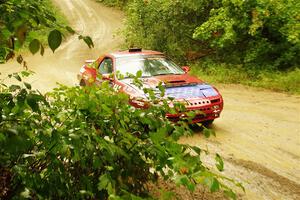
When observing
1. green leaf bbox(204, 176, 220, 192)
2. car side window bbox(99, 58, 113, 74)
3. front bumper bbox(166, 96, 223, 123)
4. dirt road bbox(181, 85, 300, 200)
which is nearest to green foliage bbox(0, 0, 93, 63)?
green leaf bbox(204, 176, 220, 192)

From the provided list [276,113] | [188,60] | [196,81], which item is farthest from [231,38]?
[196,81]

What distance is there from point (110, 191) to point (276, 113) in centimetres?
840

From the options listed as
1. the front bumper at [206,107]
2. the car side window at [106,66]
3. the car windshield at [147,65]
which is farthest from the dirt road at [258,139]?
the car side window at [106,66]

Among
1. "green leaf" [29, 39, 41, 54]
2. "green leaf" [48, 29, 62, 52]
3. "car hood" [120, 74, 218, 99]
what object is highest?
"green leaf" [48, 29, 62, 52]

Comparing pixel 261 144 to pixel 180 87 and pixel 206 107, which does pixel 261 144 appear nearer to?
pixel 206 107

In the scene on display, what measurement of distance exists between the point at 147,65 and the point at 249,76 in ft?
22.7

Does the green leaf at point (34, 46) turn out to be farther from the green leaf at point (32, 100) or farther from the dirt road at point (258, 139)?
the dirt road at point (258, 139)

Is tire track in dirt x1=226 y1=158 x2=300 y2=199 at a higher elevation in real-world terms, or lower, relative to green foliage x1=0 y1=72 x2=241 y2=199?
lower

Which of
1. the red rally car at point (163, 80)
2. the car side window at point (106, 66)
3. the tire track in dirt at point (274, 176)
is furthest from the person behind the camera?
the car side window at point (106, 66)

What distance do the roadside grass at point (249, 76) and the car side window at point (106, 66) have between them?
587cm

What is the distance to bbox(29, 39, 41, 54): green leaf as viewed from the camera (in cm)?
153

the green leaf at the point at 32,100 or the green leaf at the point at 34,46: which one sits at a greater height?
the green leaf at the point at 34,46

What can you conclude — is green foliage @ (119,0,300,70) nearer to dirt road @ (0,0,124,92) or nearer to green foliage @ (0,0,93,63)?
dirt road @ (0,0,124,92)

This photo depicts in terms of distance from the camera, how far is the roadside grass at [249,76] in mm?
12781
